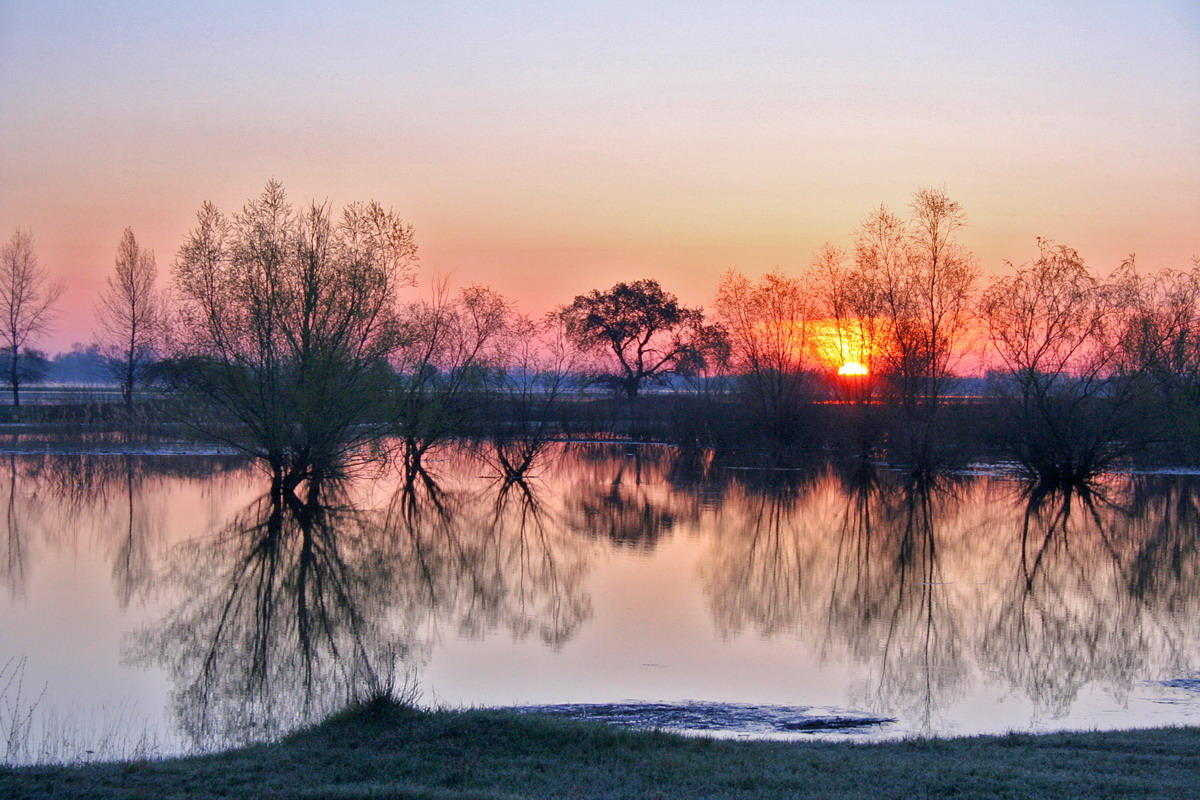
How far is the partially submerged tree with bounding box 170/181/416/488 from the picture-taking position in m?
22.0

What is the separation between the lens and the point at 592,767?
19.8ft

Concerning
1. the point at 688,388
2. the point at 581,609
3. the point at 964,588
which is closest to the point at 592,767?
the point at 581,609

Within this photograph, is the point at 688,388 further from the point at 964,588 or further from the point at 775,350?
the point at 964,588

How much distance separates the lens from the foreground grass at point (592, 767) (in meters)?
5.46

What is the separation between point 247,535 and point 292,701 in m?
9.92

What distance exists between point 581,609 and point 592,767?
21.9ft

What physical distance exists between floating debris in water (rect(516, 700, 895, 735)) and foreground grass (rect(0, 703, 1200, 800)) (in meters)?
0.94

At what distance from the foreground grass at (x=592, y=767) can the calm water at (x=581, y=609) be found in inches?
50.5

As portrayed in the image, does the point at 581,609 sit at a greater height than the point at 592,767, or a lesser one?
lesser

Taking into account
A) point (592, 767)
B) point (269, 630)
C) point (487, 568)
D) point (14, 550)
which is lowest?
point (269, 630)

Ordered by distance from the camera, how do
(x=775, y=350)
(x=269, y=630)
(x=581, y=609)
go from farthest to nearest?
(x=775, y=350), (x=581, y=609), (x=269, y=630)

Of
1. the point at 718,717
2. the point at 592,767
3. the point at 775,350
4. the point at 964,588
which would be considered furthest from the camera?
the point at 775,350

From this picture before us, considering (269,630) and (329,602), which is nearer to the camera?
(269,630)

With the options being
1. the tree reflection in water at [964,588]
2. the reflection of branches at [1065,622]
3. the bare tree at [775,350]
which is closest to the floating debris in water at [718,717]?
the tree reflection in water at [964,588]
